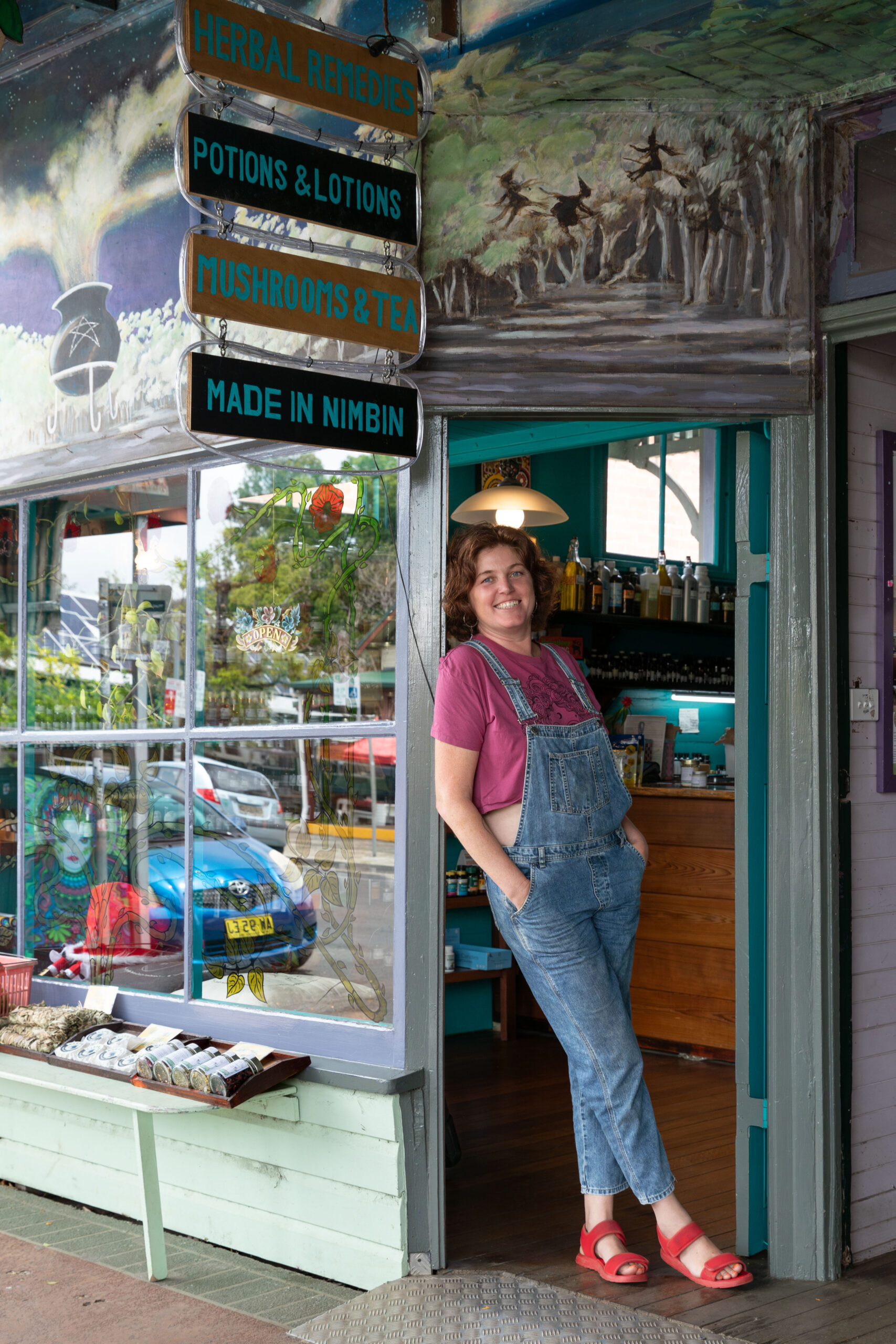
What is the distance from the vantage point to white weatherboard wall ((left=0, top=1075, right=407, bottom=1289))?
3.70 meters

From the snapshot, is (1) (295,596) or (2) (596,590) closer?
(1) (295,596)

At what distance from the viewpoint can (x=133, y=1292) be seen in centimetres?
373

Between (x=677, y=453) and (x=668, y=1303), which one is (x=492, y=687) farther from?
(x=677, y=453)

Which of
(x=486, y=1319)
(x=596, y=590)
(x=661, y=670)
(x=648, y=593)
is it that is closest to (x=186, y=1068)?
(x=486, y=1319)

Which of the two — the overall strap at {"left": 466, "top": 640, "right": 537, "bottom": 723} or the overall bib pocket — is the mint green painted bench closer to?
the overall bib pocket

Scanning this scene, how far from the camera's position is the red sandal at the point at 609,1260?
3.60m

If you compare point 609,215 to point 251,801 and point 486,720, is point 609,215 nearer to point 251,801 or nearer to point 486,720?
point 486,720

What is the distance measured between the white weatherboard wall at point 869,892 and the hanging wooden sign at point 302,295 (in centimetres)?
125

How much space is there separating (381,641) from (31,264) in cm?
226

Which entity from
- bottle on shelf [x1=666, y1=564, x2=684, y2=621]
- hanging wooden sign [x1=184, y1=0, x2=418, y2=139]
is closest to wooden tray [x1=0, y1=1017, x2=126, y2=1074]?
hanging wooden sign [x1=184, y1=0, x2=418, y2=139]

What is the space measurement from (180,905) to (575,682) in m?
1.54

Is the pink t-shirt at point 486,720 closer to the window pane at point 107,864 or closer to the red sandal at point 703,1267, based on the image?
the window pane at point 107,864

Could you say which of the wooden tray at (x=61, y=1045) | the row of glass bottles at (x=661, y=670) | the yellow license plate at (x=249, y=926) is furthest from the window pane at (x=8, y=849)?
the row of glass bottles at (x=661, y=670)

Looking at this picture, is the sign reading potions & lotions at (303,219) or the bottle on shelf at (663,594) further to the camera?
the bottle on shelf at (663,594)
